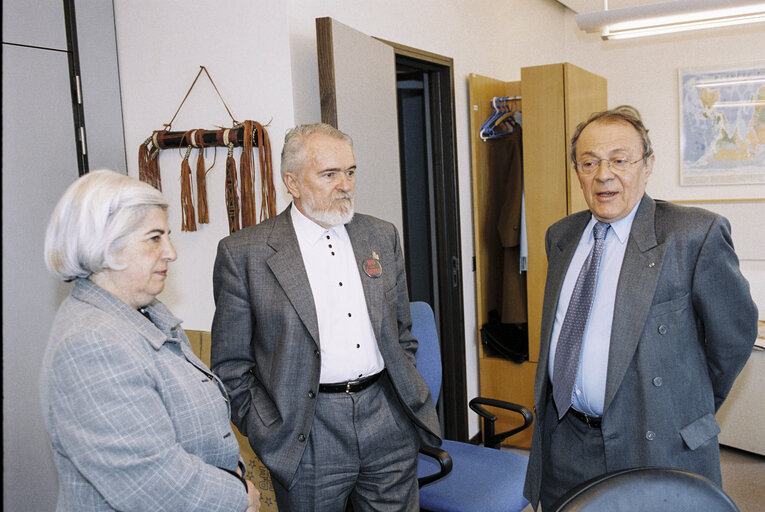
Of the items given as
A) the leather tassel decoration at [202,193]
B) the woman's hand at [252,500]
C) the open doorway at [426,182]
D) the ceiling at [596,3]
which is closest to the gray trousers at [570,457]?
the woman's hand at [252,500]

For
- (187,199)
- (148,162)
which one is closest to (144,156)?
(148,162)

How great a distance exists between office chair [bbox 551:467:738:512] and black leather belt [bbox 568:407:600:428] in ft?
1.73

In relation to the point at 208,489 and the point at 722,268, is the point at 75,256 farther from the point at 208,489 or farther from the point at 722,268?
the point at 722,268

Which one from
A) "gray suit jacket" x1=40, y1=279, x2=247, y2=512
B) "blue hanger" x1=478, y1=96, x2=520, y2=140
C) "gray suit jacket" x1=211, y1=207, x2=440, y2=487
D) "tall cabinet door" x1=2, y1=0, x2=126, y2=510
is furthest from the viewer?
"blue hanger" x1=478, y1=96, x2=520, y2=140

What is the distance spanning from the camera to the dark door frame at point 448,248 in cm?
378

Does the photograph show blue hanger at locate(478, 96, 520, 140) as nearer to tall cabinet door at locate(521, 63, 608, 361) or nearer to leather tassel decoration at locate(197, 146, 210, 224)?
tall cabinet door at locate(521, 63, 608, 361)

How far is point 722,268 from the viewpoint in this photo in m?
1.60

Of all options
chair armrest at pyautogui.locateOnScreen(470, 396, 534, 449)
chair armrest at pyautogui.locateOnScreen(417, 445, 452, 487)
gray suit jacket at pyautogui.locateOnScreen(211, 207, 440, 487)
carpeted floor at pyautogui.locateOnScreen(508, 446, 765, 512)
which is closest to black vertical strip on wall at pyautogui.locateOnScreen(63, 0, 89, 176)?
gray suit jacket at pyautogui.locateOnScreen(211, 207, 440, 487)

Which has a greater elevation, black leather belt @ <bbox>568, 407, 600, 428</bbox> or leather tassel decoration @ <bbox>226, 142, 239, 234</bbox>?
leather tassel decoration @ <bbox>226, 142, 239, 234</bbox>

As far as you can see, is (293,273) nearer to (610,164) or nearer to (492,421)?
(610,164)

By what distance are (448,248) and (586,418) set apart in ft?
7.07

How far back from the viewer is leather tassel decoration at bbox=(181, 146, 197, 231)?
9.09ft

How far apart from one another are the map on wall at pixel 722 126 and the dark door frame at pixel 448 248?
2822mm

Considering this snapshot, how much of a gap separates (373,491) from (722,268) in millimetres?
1163
